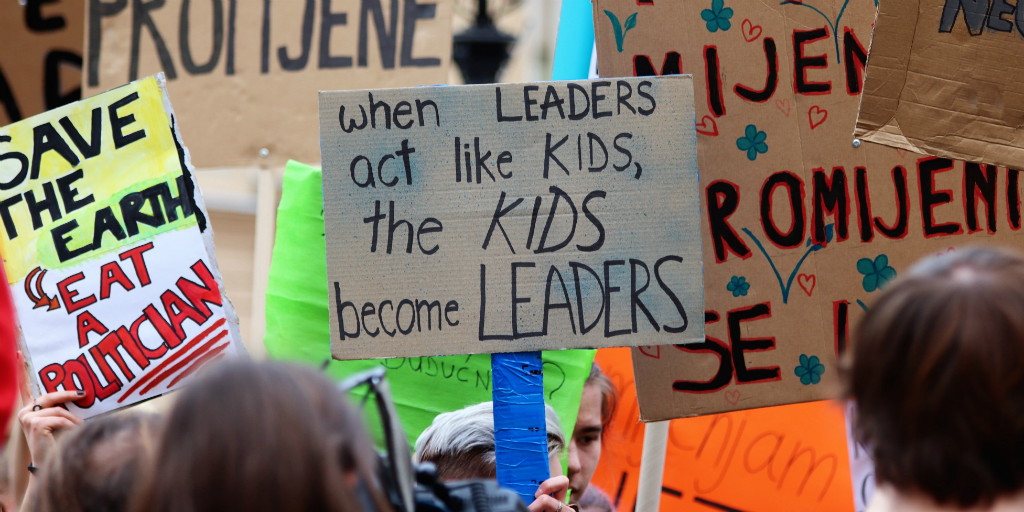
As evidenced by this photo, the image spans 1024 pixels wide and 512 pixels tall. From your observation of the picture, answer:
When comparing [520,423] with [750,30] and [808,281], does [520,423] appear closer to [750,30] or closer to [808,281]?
[808,281]

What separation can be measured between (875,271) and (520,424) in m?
0.93

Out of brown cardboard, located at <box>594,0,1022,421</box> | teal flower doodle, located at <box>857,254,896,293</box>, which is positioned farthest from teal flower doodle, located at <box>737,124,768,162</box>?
teal flower doodle, located at <box>857,254,896,293</box>

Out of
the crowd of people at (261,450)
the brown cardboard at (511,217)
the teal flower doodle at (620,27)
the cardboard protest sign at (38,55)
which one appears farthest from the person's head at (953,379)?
the cardboard protest sign at (38,55)

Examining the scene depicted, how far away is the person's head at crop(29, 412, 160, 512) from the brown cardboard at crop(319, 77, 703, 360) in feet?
2.05

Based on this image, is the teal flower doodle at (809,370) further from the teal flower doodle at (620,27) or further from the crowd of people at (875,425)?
the crowd of people at (875,425)

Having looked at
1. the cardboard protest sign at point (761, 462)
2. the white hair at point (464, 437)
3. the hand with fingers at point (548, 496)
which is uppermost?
the white hair at point (464, 437)

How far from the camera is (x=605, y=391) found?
8.41 feet

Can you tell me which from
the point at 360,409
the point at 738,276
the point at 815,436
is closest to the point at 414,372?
the point at 738,276

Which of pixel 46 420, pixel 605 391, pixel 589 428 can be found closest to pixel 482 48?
pixel 605 391

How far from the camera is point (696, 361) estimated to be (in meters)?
2.09

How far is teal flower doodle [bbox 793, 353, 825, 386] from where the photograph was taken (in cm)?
208

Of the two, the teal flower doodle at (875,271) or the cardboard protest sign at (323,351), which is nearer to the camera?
the teal flower doodle at (875,271)

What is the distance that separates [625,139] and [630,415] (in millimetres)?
1120

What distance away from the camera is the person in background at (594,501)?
2461 mm
